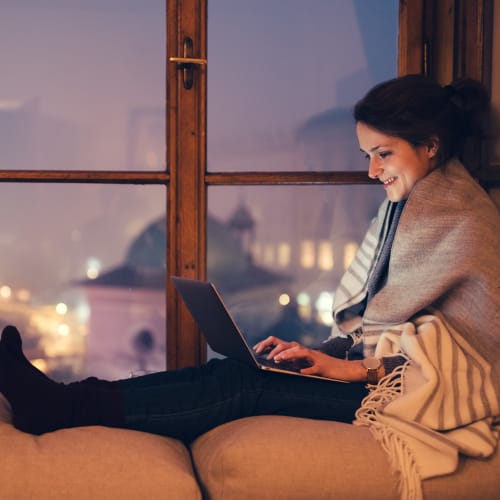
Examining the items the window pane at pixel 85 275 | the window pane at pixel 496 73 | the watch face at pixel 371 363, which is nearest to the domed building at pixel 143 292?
the window pane at pixel 85 275

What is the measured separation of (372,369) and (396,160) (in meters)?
0.56

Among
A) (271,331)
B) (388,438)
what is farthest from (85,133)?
(388,438)

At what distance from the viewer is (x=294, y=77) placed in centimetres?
220

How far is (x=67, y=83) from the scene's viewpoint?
2150mm

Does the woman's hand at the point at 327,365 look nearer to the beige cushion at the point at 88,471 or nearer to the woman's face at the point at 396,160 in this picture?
the beige cushion at the point at 88,471

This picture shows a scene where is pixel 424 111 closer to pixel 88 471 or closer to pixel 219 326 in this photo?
pixel 219 326

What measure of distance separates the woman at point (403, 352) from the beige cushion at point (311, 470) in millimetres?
43

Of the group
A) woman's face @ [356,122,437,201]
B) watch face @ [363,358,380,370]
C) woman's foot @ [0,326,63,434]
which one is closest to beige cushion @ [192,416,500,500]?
watch face @ [363,358,380,370]

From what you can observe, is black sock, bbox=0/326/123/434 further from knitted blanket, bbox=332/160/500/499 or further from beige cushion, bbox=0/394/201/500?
knitted blanket, bbox=332/160/500/499

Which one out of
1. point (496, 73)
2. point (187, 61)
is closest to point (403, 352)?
point (496, 73)

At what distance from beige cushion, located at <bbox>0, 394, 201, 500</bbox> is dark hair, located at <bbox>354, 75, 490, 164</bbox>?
1002 mm

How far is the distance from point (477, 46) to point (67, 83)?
4.10ft

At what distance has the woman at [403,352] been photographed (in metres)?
1.48

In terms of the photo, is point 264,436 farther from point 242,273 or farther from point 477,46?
point 477,46
